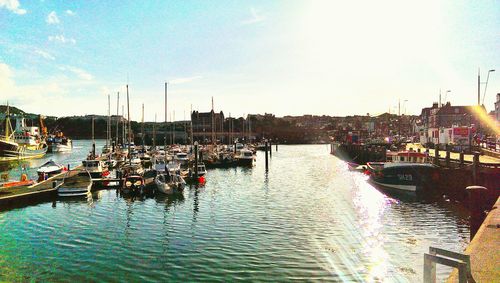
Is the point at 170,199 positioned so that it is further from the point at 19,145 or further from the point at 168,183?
the point at 19,145

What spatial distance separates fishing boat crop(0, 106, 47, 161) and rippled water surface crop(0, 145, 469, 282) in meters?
67.5

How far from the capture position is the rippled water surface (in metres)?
19.5

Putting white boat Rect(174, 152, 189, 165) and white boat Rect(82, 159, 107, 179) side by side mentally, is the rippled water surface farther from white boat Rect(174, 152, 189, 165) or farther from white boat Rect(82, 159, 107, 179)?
white boat Rect(174, 152, 189, 165)

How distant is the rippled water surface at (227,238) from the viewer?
64.0ft

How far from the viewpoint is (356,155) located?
93.4 m

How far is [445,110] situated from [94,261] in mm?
116944

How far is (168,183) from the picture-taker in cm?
4416

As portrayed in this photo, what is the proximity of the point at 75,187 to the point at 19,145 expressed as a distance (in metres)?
78.0

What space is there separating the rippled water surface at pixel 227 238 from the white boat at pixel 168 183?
1.83 metres

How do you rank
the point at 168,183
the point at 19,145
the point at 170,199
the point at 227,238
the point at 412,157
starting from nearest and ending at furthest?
the point at 227,238
the point at 170,199
the point at 168,183
the point at 412,157
the point at 19,145

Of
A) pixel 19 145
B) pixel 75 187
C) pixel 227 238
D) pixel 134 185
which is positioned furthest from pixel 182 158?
pixel 227 238

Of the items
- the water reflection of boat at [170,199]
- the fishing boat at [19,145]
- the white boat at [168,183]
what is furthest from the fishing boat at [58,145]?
the water reflection of boat at [170,199]

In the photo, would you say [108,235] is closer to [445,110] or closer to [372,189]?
[372,189]

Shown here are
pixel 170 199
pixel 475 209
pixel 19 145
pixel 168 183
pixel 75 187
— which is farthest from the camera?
pixel 19 145
